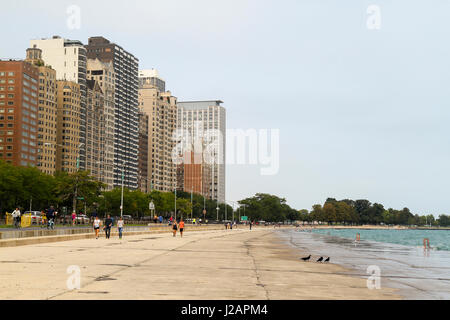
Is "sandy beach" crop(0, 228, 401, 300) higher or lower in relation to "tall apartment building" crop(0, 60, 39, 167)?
lower

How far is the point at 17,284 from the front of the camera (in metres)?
14.9

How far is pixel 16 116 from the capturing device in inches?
7613

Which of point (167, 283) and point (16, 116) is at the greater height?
point (16, 116)

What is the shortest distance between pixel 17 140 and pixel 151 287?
188853 mm

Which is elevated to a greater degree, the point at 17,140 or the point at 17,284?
the point at 17,140

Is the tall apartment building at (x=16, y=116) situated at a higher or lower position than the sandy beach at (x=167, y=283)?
higher

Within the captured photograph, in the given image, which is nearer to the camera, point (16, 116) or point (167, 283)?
point (167, 283)

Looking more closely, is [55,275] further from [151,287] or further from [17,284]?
[151,287]

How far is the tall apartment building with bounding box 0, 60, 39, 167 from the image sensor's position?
620 ft

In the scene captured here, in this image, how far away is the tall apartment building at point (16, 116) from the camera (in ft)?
620

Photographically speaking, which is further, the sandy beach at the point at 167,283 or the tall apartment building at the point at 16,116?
the tall apartment building at the point at 16,116
